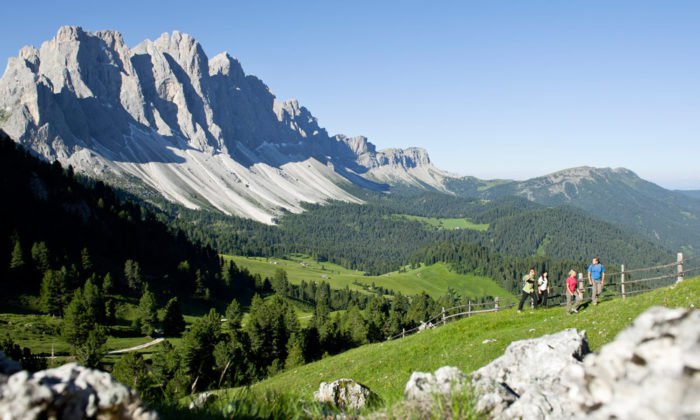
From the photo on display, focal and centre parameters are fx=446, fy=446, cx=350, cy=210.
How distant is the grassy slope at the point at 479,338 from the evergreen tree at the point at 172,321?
3120 inches

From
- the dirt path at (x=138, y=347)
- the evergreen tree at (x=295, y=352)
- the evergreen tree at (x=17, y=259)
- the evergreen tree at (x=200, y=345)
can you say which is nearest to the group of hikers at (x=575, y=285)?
the evergreen tree at (x=295, y=352)

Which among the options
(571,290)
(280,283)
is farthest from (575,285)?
(280,283)

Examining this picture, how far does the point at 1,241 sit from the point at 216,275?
237 feet

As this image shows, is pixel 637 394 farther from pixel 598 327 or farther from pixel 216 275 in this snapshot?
pixel 216 275

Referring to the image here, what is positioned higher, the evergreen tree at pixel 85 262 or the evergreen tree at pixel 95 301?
the evergreen tree at pixel 85 262

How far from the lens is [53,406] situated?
13.4ft

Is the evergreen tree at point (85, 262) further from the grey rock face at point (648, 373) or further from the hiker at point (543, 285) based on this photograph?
the grey rock face at point (648, 373)

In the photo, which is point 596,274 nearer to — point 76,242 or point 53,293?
point 53,293

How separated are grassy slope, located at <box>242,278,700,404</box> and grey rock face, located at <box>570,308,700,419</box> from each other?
16535mm

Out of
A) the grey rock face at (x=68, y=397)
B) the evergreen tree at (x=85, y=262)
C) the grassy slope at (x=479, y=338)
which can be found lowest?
the evergreen tree at (x=85, y=262)

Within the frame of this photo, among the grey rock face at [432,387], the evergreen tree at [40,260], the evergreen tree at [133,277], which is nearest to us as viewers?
the grey rock face at [432,387]

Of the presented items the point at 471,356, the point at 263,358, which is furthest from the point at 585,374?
the point at 263,358

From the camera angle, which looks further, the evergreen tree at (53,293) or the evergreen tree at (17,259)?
the evergreen tree at (17,259)

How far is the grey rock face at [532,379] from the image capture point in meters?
6.04
